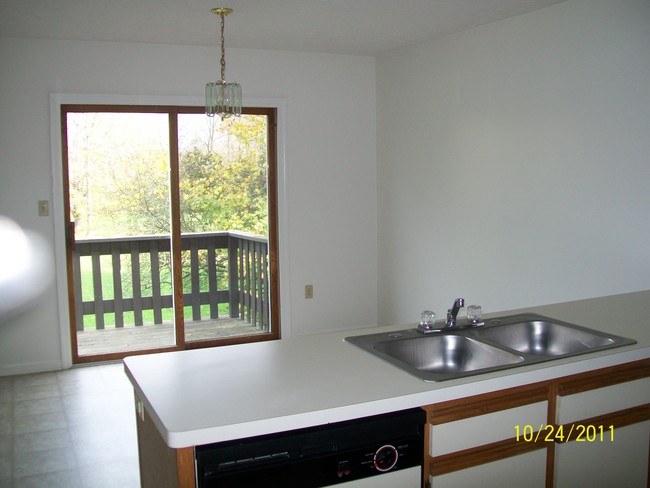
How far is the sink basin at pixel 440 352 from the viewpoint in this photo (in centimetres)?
237

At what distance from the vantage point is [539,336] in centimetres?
263

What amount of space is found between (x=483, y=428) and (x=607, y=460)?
64 cm

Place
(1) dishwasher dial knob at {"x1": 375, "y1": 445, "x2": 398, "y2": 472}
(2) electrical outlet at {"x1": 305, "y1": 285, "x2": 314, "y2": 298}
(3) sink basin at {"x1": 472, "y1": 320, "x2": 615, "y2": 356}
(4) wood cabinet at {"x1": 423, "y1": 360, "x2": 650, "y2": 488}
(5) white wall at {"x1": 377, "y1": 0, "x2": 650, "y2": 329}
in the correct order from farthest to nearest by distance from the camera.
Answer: (2) electrical outlet at {"x1": 305, "y1": 285, "x2": 314, "y2": 298} < (5) white wall at {"x1": 377, "y1": 0, "x2": 650, "y2": 329} < (3) sink basin at {"x1": 472, "y1": 320, "x2": 615, "y2": 356} < (4) wood cabinet at {"x1": 423, "y1": 360, "x2": 650, "y2": 488} < (1) dishwasher dial knob at {"x1": 375, "y1": 445, "x2": 398, "y2": 472}

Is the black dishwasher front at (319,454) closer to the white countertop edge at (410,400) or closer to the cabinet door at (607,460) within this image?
the white countertop edge at (410,400)

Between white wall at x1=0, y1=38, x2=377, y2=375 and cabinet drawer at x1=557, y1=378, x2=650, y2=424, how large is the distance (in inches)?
140

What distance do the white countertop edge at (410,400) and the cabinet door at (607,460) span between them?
0.91 feet

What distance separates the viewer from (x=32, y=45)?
4.64m

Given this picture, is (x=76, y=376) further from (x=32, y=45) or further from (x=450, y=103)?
(x=450, y=103)

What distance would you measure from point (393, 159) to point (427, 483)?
12.8ft

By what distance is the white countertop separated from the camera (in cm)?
164

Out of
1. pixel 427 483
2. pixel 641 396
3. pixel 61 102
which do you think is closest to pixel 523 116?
pixel 641 396

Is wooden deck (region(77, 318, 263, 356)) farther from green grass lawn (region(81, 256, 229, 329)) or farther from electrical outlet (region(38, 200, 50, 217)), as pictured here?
electrical outlet (region(38, 200, 50, 217))

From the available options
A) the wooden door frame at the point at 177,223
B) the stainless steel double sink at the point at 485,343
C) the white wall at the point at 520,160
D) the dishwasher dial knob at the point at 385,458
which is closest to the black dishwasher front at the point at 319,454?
the dishwasher dial knob at the point at 385,458

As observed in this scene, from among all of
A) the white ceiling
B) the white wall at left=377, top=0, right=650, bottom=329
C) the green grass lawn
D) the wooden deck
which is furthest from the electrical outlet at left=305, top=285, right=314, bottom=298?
the white ceiling
